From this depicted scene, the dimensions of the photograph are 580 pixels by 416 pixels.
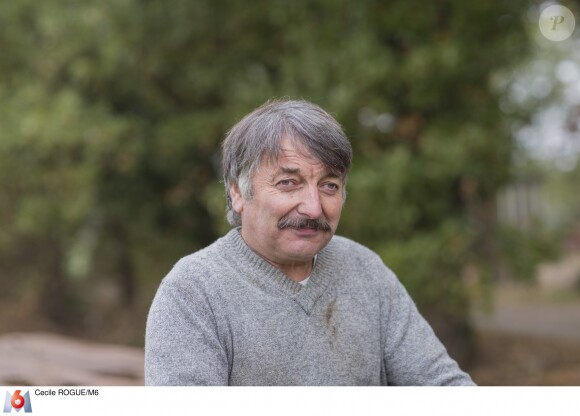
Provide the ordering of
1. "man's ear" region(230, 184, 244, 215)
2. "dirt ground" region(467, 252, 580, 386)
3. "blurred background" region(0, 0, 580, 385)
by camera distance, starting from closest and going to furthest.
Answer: "man's ear" region(230, 184, 244, 215) < "blurred background" region(0, 0, 580, 385) < "dirt ground" region(467, 252, 580, 386)

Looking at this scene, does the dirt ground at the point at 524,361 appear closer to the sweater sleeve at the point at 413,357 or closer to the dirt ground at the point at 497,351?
the dirt ground at the point at 497,351

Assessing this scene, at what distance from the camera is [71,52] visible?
7492 mm

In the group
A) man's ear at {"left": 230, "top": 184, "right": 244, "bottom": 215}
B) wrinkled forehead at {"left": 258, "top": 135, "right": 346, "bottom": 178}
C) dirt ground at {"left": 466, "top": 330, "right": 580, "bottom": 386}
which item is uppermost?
dirt ground at {"left": 466, "top": 330, "right": 580, "bottom": 386}

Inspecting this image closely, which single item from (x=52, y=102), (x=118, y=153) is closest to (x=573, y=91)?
(x=118, y=153)

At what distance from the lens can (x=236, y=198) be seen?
1.99 metres

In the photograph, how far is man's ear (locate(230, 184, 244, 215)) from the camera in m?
1.97

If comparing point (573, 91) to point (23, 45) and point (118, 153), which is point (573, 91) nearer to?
point (118, 153)

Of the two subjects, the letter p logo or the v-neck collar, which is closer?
the v-neck collar

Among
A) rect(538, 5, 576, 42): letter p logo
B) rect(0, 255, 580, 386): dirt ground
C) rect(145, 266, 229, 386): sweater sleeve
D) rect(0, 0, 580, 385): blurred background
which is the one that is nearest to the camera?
rect(145, 266, 229, 386): sweater sleeve

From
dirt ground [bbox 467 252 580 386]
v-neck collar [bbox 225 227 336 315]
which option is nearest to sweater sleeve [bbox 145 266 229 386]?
v-neck collar [bbox 225 227 336 315]

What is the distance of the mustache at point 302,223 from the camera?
187cm

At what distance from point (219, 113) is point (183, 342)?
577cm

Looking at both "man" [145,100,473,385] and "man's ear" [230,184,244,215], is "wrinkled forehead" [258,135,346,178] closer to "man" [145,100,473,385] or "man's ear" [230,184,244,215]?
"man" [145,100,473,385]

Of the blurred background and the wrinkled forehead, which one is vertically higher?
the blurred background
